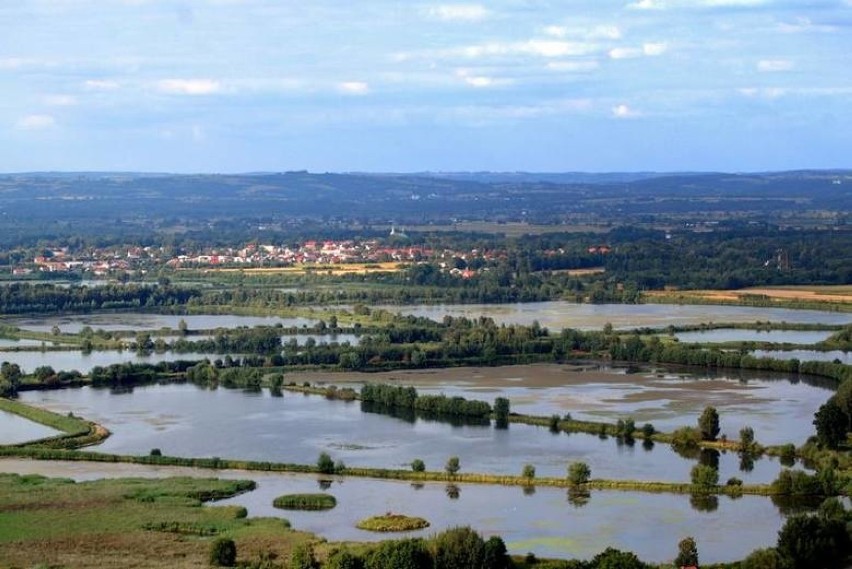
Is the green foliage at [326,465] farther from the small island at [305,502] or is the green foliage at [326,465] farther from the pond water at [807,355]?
the pond water at [807,355]

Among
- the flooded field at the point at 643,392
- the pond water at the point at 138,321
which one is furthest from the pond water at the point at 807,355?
the pond water at the point at 138,321

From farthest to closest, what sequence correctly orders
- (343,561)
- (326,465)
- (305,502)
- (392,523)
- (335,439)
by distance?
(335,439), (326,465), (305,502), (392,523), (343,561)

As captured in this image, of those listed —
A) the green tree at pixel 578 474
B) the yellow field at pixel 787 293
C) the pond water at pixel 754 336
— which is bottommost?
the green tree at pixel 578 474

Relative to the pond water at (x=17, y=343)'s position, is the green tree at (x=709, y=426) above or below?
above

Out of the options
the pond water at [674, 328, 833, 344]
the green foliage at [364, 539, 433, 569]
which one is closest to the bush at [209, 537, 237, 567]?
the green foliage at [364, 539, 433, 569]

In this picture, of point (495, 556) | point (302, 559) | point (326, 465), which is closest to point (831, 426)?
point (326, 465)

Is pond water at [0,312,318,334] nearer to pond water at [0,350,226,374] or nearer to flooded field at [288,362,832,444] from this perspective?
pond water at [0,350,226,374]

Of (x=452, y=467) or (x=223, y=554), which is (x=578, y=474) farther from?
(x=223, y=554)
